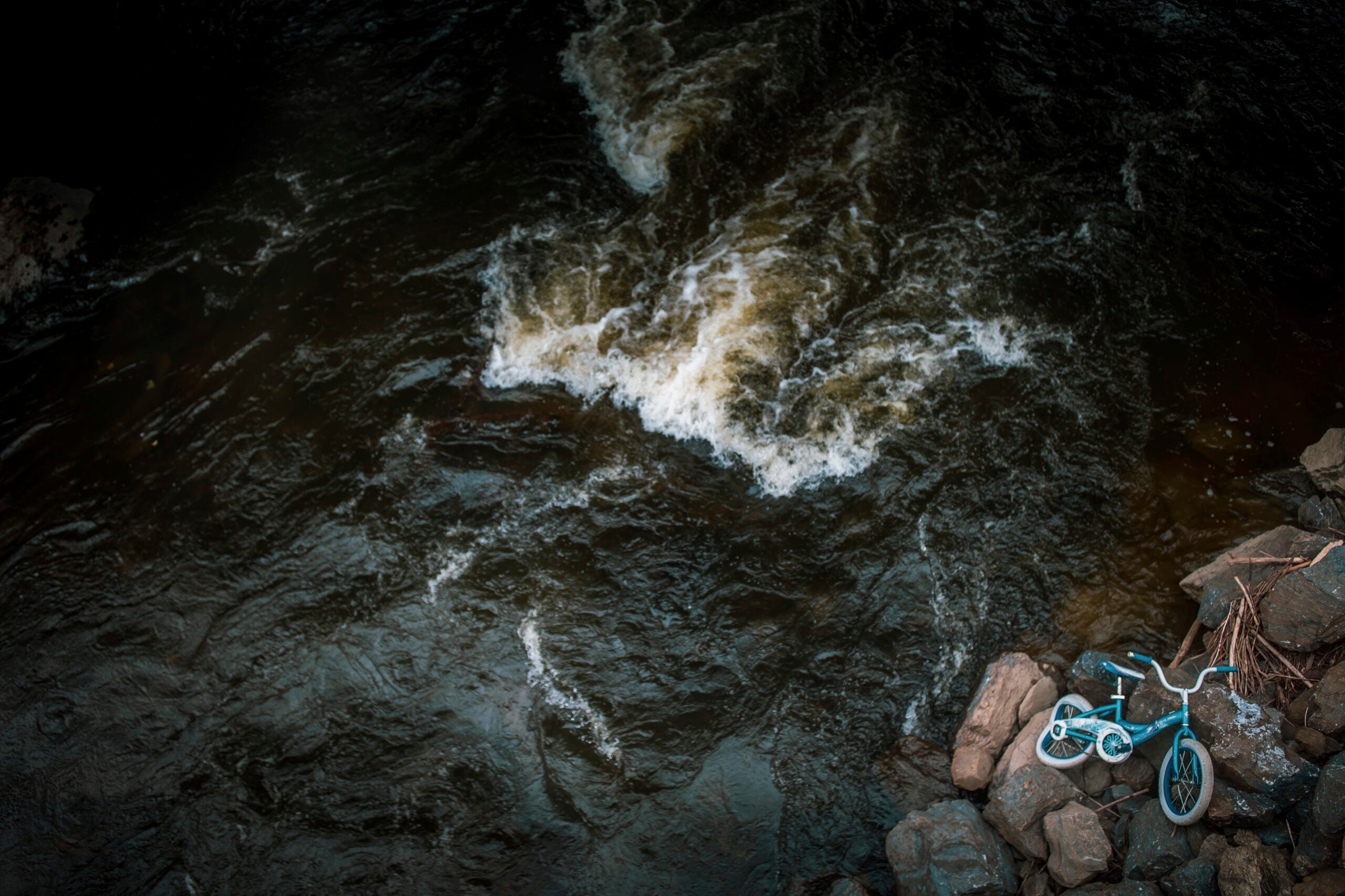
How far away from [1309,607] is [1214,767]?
1130 mm

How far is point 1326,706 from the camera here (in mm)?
3980

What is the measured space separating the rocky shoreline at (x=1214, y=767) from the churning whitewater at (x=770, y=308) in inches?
75.3

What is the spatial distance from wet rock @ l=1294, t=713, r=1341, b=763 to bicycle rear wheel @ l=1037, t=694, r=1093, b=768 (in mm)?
960

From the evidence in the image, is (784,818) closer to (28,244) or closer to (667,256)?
(667,256)

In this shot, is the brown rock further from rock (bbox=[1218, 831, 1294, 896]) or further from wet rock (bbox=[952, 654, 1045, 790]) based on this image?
rock (bbox=[1218, 831, 1294, 896])

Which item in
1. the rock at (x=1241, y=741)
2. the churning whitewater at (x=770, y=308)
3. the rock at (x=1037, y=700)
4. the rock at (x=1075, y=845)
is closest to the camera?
the rock at (x=1241, y=741)

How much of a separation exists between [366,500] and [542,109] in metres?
4.25

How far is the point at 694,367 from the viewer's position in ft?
19.1

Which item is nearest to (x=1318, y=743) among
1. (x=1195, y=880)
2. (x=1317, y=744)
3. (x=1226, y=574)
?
(x=1317, y=744)

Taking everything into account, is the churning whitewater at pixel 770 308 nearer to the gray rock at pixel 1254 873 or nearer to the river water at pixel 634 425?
the river water at pixel 634 425

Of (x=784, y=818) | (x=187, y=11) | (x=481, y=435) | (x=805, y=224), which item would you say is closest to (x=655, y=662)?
(x=784, y=818)

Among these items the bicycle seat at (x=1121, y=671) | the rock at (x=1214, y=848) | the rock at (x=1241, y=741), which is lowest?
the rock at (x=1214, y=848)

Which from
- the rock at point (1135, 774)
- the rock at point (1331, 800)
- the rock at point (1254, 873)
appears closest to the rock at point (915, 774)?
the rock at point (1135, 774)

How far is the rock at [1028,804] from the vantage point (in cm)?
412
